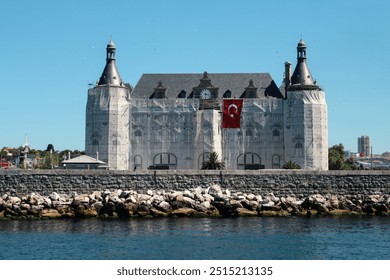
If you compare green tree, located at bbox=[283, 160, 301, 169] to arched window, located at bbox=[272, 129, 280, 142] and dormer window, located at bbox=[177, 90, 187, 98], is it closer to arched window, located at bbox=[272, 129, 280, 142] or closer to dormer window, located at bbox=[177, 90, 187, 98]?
arched window, located at bbox=[272, 129, 280, 142]

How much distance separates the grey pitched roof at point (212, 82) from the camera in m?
87.8

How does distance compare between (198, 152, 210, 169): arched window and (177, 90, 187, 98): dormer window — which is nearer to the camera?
(198, 152, 210, 169): arched window

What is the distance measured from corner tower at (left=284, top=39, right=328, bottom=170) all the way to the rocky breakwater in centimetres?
2548

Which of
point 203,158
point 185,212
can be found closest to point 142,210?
point 185,212

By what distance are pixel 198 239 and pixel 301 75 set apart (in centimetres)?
4948

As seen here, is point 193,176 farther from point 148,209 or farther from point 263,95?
point 263,95

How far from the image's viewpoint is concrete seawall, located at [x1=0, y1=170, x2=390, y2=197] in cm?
5841

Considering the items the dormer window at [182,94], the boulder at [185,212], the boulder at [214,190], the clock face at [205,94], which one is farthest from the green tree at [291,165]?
the boulder at [185,212]

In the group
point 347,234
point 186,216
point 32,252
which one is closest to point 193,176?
point 186,216

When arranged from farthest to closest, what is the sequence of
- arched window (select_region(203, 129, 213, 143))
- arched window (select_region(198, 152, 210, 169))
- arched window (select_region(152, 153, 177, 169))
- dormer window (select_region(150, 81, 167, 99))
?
dormer window (select_region(150, 81, 167, 99)) → arched window (select_region(152, 153, 177, 169)) → arched window (select_region(203, 129, 213, 143)) → arched window (select_region(198, 152, 210, 169))

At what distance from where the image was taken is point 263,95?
87312 mm

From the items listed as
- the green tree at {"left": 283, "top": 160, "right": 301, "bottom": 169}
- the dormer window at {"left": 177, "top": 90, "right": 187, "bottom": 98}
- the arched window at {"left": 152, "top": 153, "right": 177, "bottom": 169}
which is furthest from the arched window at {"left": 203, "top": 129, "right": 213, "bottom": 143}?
the green tree at {"left": 283, "top": 160, "right": 301, "bottom": 169}

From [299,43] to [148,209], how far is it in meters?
42.9

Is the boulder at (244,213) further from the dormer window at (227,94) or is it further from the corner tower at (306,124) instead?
the dormer window at (227,94)
